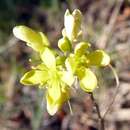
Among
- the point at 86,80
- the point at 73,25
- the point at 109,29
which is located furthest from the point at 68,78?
the point at 109,29

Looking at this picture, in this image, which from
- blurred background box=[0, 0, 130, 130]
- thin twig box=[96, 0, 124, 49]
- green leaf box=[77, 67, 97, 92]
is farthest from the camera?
thin twig box=[96, 0, 124, 49]

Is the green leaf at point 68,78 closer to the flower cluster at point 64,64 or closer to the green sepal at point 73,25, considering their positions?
the flower cluster at point 64,64

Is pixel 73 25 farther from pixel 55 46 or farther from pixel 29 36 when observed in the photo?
pixel 55 46

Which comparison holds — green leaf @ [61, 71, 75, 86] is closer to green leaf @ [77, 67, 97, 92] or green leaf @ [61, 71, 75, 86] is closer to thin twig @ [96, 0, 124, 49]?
green leaf @ [77, 67, 97, 92]

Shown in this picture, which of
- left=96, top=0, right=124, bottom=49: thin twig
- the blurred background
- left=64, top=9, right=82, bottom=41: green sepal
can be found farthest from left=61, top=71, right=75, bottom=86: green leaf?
left=96, top=0, right=124, bottom=49: thin twig

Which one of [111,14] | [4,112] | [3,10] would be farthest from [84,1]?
[4,112]

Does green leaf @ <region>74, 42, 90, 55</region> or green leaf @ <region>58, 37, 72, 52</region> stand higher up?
green leaf @ <region>58, 37, 72, 52</region>

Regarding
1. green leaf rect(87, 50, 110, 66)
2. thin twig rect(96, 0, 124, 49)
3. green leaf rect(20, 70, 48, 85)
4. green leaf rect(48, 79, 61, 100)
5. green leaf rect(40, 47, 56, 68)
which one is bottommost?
green leaf rect(48, 79, 61, 100)
